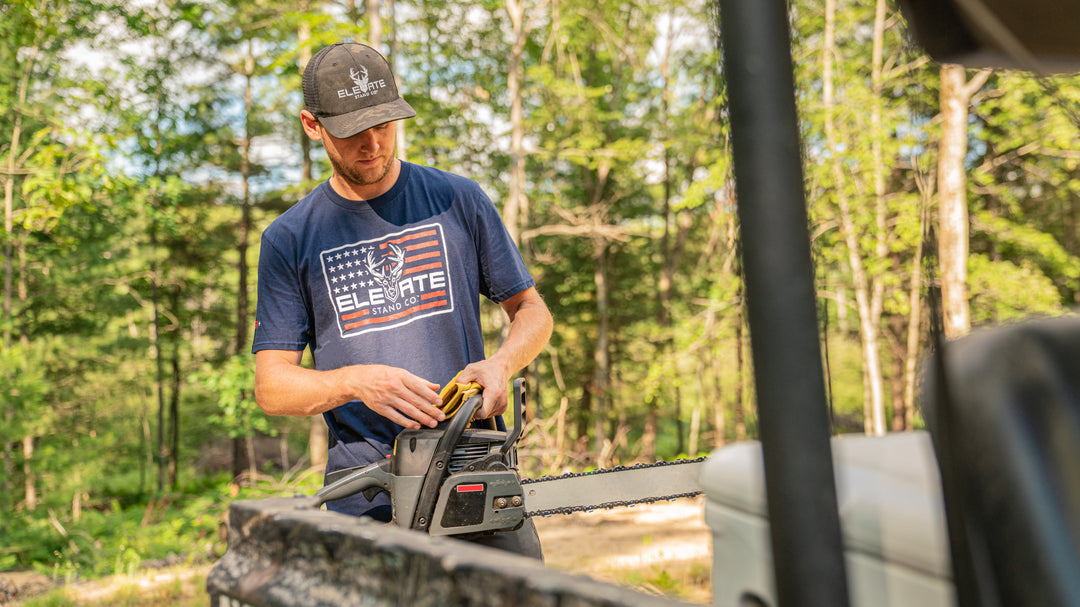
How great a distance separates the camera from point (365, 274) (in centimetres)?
223

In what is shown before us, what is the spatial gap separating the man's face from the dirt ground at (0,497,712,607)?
3.47 metres

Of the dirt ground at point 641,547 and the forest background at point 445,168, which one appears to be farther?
the dirt ground at point 641,547

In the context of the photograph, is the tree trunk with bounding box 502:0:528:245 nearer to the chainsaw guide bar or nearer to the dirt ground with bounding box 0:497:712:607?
the dirt ground with bounding box 0:497:712:607

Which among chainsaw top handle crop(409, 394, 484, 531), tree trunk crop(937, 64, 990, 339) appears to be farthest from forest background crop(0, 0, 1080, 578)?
chainsaw top handle crop(409, 394, 484, 531)

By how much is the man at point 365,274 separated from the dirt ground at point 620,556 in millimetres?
Answer: 3158

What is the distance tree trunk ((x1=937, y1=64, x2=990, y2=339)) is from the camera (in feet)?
2.12

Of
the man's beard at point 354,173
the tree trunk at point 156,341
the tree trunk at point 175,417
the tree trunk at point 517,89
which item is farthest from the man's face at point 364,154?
the tree trunk at point 175,417

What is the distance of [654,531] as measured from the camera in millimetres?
7445

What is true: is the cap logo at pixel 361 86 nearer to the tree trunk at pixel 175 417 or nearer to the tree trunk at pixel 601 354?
the tree trunk at pixel 601 354

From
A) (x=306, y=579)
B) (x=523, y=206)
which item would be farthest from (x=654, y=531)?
(x=523, y=206)

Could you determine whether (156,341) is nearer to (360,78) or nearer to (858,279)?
(360,78)

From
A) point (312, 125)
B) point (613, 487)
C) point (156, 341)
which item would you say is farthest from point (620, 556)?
point (156, 341)

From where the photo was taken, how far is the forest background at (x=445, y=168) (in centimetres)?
81

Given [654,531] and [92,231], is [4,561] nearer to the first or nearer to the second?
[654,531]
